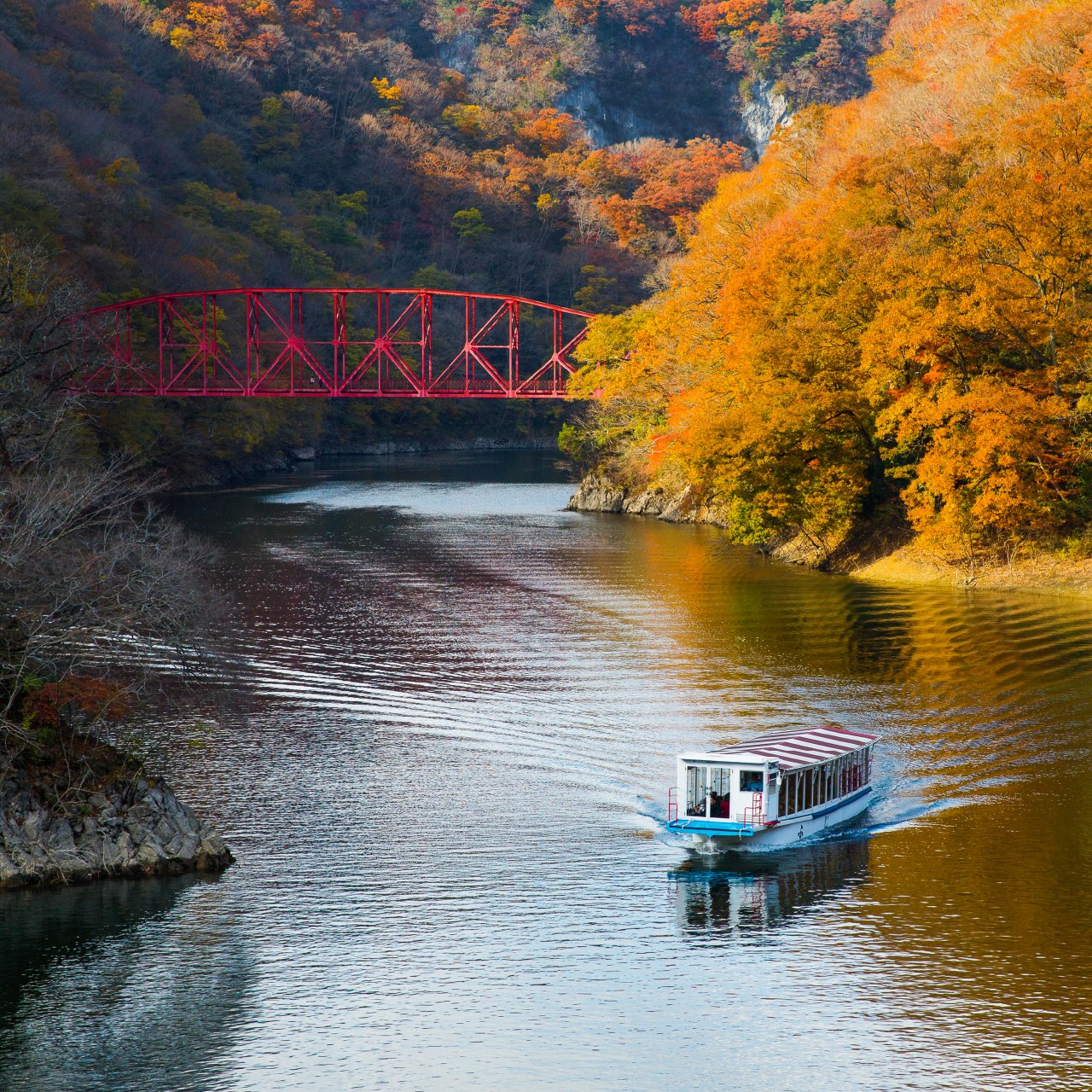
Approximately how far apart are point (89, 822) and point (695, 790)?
8.97 meters

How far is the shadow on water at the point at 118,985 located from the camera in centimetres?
1323

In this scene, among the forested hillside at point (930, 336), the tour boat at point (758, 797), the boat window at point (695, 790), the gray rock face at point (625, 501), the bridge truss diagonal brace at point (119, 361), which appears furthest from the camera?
the bridge truss diagonal brace at point (119, 361)

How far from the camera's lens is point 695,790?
19609mm

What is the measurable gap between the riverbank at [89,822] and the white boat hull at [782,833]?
286 inches

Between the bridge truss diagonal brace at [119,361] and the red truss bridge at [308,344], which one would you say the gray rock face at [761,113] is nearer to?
the red truss bridge at [308,344]

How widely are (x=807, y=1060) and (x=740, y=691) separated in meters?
14.6

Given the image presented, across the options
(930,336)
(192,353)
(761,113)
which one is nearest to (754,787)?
(930,336)

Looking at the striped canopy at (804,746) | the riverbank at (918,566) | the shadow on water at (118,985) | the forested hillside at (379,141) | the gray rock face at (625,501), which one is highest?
the forested hillside at (379,141)

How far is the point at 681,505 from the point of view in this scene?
212ft

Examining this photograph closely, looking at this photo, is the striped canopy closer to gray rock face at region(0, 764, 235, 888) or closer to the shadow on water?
gray rock face at region(0, 764, 235, 888)

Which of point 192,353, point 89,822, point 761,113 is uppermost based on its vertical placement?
point 761,113

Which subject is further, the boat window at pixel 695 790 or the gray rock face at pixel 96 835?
the boat window at pixel 695 790

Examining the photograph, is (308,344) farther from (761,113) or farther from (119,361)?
(761,113)

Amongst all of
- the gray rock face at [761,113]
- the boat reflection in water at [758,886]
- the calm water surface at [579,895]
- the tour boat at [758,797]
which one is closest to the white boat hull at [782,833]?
the tour boat at [758,797]
